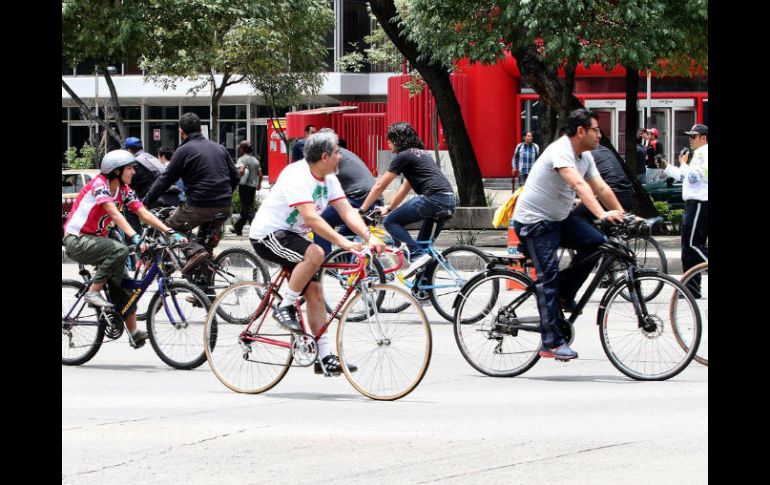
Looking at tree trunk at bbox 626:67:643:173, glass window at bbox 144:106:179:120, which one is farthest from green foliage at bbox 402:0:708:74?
glass window at bbox 144:106:179:120

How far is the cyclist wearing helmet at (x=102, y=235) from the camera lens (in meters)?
9.21

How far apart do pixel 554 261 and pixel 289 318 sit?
1815 mm

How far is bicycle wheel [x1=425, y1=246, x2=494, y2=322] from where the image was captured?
11406 mm

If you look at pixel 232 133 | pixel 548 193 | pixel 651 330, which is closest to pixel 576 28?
pixel 548 193

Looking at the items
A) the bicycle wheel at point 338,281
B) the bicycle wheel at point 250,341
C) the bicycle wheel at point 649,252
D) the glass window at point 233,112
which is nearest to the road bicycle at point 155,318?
the bicycle wheel at point 250,341

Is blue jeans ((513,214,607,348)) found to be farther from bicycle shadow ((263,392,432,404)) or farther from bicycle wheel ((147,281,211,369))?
bicycle wheel ((147,281,211,369))

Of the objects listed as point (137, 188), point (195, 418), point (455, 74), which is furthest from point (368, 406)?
point (455, 74)

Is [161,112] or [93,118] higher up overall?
[161,112]

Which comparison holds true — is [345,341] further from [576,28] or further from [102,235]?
[576,28]

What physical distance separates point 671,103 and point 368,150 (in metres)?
9.03

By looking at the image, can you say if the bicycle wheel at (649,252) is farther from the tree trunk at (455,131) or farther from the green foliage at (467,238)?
the tree trunk at (455,131)

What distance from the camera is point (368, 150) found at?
3956cm

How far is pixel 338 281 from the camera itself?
10.4 metres
